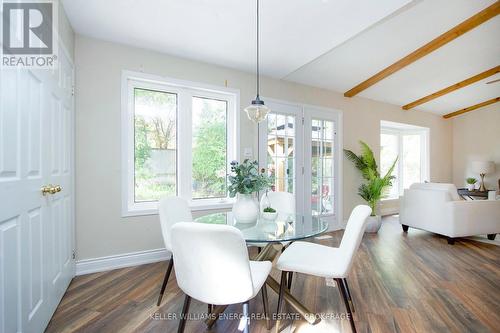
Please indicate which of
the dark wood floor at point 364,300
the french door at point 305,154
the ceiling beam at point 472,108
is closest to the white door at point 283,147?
the french door at point 305,154

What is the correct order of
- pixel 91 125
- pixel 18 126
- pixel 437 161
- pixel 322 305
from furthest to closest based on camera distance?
pixel 437 161
pixel 91 125
pixel 322 305
pixel 18 126

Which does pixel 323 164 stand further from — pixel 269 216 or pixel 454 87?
pixel 454 87

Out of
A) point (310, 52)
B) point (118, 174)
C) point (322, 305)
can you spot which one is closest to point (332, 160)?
point (310, 52)

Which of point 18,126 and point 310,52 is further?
point 310,52

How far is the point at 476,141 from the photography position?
19.8 feet

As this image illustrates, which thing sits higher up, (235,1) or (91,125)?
(235,1)

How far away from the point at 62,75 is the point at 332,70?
127 inches

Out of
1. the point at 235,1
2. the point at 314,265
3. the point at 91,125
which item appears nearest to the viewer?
the point at 314,265

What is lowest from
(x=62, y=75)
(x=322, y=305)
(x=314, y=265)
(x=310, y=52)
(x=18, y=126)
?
(x=322, y=305)

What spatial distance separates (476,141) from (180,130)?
7.25 meters

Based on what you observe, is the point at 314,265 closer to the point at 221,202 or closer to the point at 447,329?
the point at 447,329

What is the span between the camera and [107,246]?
2.49m

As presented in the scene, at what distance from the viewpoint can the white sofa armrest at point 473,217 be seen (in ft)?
10.9

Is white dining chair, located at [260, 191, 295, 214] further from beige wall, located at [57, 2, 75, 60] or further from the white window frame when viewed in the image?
beige wall, located at [57, 2, 75, 60]
